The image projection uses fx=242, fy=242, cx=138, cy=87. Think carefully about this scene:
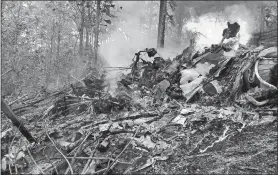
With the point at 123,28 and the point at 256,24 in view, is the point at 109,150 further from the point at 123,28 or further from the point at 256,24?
the point at 123,28

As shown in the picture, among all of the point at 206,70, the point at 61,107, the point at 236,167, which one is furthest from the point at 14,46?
the point at 236,167

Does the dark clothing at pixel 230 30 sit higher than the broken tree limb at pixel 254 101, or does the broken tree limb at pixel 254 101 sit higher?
the dark clothing at pixel 230 30

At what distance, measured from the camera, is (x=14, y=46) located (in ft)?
51.9

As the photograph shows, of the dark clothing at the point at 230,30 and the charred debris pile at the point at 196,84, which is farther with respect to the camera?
the dark clothing at the point at 230,30

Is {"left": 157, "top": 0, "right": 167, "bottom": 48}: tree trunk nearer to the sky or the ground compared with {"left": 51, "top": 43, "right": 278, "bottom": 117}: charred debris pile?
nearer to the sky

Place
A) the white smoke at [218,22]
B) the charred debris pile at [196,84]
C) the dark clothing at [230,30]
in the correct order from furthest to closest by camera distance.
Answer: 1. the white smoke at [218,22]
2. the dark clothing at [230,30]
3. the charred debris pile at [196,84]

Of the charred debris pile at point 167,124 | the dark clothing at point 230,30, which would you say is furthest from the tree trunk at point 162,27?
the charred debris pile at point 167,124

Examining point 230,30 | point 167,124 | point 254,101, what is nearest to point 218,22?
point 230,30

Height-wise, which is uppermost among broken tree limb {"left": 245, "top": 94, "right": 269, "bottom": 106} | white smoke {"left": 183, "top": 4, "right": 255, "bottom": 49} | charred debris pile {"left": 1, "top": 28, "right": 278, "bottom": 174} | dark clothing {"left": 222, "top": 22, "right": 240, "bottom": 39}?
white smoke {"left": 183, "top": 4, "right": 255, "bottom": 49}

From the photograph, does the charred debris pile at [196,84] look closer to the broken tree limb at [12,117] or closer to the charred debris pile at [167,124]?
the charred debris pile at [167,124]

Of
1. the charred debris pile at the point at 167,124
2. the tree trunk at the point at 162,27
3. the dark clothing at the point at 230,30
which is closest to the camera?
the charred debris pile at the point at 167,124

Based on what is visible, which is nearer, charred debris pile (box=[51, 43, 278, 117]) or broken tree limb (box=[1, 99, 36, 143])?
broken tree limb (box=[1, 99, 36, 143])

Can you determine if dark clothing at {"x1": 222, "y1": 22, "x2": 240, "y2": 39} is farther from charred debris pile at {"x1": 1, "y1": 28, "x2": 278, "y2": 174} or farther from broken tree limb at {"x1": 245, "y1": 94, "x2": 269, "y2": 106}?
broken tree limb at {"x1": 245, "y1": 94, "x2": 269, "y2": 106}

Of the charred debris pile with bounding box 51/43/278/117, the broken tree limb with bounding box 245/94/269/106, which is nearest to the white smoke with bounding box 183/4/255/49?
the charred debris pile with bounding box 51/43/278/117
